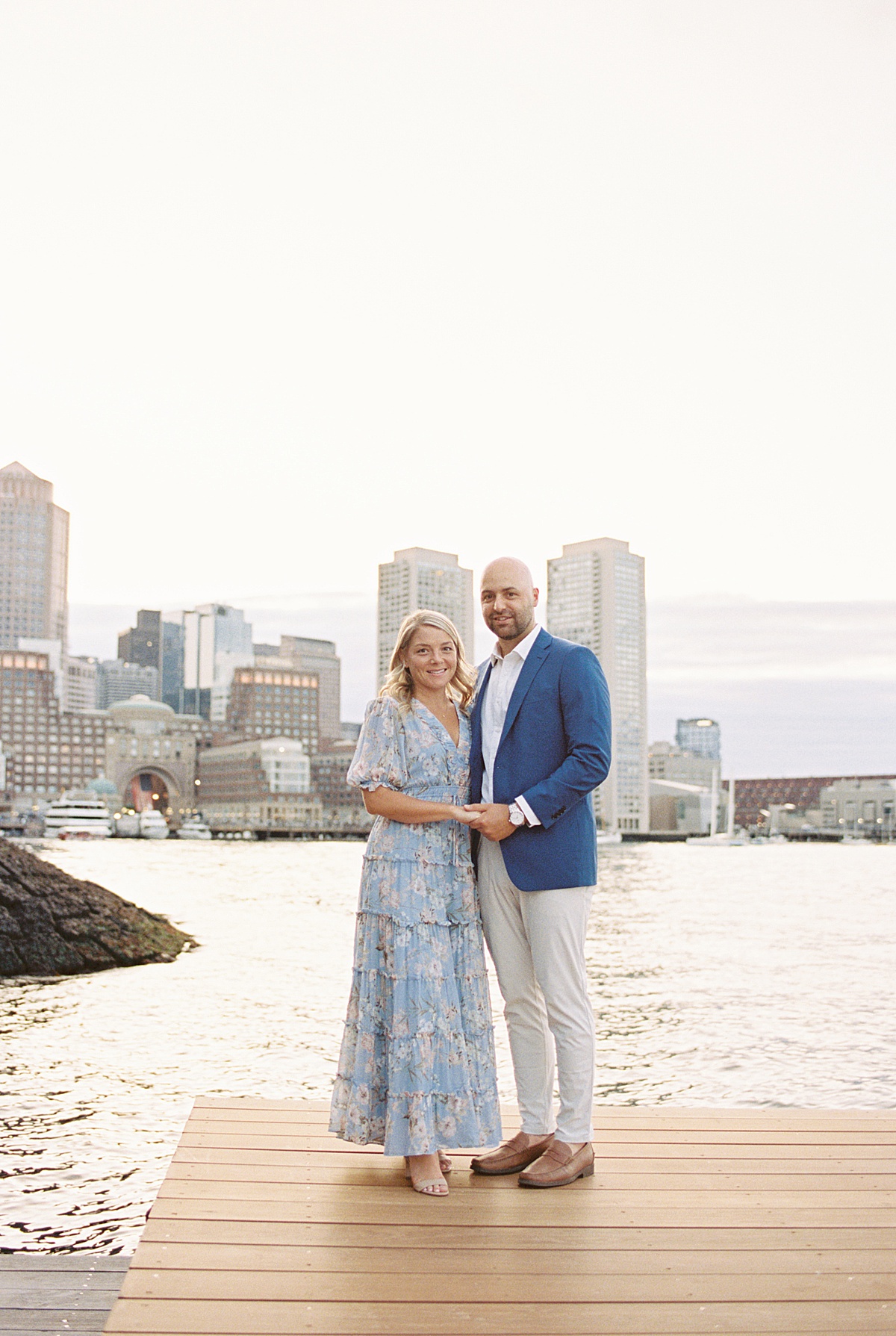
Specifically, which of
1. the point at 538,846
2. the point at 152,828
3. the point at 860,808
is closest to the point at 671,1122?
the point at 538,846

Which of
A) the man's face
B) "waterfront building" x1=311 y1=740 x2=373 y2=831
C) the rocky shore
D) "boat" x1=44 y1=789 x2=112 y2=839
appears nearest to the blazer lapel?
the man's face

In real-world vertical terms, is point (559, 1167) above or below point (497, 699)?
below

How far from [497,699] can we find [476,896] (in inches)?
30.0

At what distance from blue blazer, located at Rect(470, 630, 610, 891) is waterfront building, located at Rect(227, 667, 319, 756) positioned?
18127cm

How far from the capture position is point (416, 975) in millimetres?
4121

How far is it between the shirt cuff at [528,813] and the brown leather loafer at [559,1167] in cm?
116

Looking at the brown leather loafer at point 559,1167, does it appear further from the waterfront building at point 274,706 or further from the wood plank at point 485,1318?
the waterfront building at point 274,706

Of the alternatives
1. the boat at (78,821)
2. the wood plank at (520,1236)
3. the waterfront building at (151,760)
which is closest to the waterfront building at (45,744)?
the waterfront building at (151,760)

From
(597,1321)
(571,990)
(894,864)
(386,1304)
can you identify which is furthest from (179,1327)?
(894,864)

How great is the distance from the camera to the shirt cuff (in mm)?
4172

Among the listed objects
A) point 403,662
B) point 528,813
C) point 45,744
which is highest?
point 45,744

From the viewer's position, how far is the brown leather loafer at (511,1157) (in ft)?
13.9

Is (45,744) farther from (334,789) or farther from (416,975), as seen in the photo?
(416,975)

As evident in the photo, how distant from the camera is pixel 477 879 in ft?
14.8
